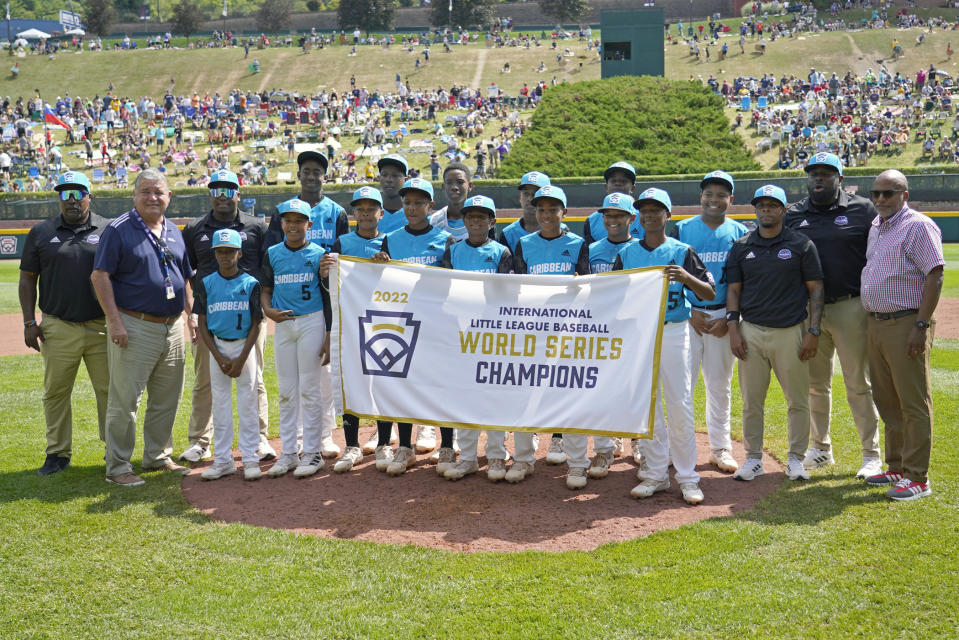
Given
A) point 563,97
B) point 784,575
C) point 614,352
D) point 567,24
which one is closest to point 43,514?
point 614,352

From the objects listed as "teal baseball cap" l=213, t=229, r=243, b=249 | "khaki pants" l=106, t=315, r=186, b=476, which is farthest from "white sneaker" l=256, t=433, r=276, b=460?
"teal baseball cap" l=213, t=229, r=243, b=249

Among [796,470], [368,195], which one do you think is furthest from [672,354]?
[368,195]

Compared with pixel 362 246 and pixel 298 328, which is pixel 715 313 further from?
pixel 298 328

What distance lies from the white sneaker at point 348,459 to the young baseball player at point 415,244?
0.38 m

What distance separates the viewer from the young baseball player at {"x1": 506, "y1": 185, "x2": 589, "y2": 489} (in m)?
6.72

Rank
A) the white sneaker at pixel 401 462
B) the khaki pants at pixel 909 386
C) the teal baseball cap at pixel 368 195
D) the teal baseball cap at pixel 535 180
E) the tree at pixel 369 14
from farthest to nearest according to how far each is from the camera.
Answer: the tree at pixel 369 14 → the teal baseball cap at pixel 535 180 → the teal baseball cap at pixel 368 195 → the white sneaker at pixel 401 462 → the khaki pants at pixel 909 386

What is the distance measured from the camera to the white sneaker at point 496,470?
6930 millimetres

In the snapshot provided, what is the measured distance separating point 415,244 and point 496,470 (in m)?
2.13

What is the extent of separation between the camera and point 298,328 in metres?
7.16

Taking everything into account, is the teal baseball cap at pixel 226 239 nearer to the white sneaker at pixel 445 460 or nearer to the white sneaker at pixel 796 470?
the white sneaker at pixel 445 460

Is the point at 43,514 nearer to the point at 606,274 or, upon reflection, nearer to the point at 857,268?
the point at 606,274

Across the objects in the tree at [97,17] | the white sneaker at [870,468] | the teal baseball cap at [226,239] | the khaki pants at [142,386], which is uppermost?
the tree at [97,17]

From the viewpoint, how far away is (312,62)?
69.3 meters

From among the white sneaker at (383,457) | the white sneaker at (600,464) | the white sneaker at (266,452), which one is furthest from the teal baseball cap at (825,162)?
the white sneaker at (266,452)
